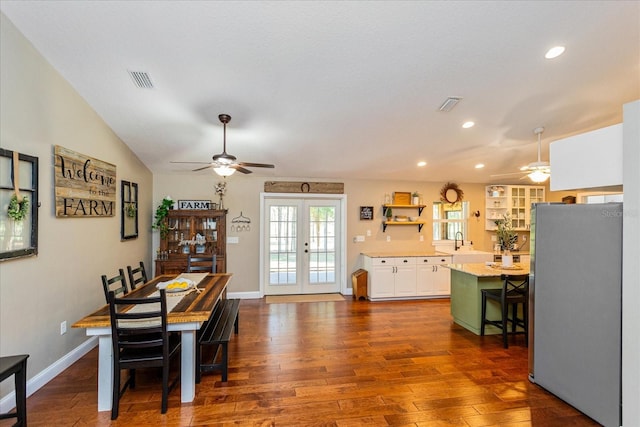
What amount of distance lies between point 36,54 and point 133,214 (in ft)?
8.16

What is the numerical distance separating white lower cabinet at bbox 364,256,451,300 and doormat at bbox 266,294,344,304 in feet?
2.30

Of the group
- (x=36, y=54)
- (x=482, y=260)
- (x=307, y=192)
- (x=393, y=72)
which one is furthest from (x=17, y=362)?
(x=482, y=260)

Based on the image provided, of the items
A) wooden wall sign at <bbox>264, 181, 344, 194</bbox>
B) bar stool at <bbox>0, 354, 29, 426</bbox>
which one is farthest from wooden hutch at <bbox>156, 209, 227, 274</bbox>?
bar stool at <bbox>0, 354, 29, 426</bbox>

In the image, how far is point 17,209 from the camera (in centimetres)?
252

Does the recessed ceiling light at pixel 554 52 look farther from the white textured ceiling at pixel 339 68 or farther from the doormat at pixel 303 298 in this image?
the doormat at pixel 303 298

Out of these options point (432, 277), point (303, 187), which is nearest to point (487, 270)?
A: point (432, 277)

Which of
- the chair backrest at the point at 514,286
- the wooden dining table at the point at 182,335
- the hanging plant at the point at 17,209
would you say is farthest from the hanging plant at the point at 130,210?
the chair backrest at the point at 514,286

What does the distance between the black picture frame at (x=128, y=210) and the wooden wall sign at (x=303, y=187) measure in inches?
86.2

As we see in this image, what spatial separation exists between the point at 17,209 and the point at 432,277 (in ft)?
19.4

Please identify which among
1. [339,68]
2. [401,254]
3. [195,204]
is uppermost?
[339,68]

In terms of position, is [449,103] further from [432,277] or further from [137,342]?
[137,342]

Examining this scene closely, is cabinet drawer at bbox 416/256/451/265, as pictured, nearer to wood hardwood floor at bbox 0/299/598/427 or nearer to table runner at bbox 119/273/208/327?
wood hardwood floor at bbox 0/299/598/427

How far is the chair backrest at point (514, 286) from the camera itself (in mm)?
3725

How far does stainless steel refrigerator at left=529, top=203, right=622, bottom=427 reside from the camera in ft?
7.25
